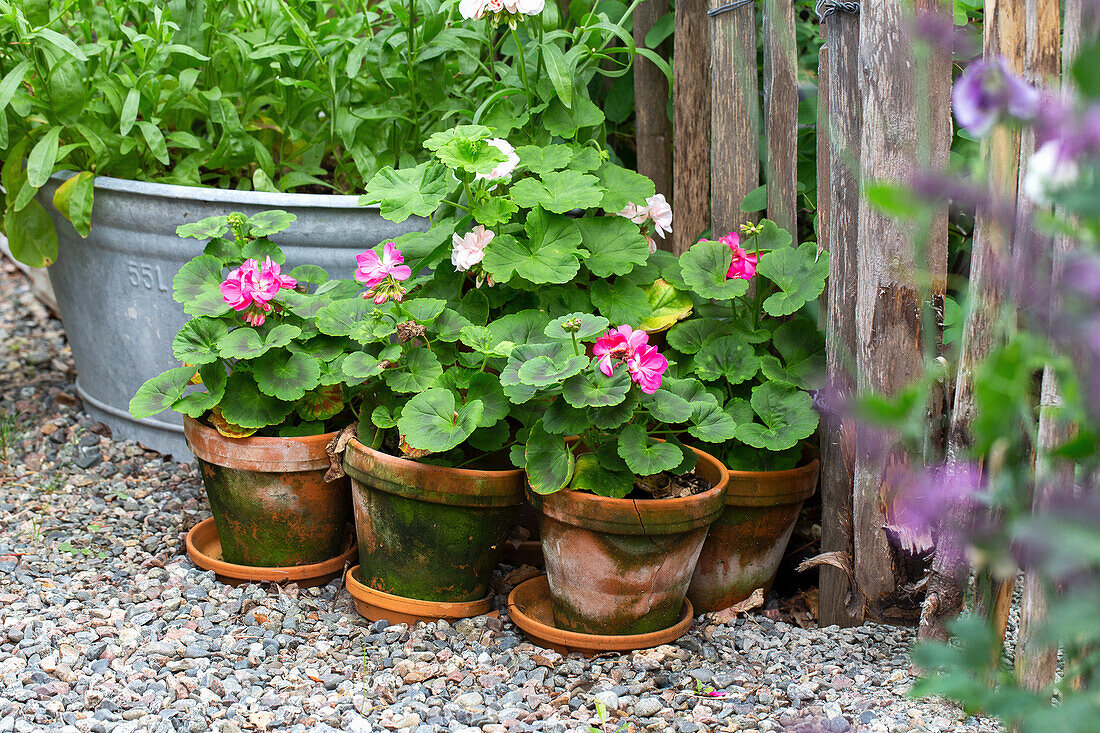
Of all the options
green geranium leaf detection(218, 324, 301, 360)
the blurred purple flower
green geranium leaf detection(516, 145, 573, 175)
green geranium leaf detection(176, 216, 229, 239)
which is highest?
the blurred purple flower

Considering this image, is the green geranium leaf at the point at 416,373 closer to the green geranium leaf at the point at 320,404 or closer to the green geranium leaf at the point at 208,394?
the green geranium leaf at the point at 320,404

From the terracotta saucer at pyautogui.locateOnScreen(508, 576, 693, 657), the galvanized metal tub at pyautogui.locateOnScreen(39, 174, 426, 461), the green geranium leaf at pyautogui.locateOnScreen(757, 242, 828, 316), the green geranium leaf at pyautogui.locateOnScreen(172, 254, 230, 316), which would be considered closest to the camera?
the terracotta saucer at pyautogui.locateOnScreen(508, 576, 693, 657)

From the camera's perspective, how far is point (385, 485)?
1659mm

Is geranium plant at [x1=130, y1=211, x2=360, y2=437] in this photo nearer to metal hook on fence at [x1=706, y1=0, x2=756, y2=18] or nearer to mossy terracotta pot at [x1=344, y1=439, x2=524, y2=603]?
mossy terracotta pot at [x1=344, y1=439, x2=524, y2=603]

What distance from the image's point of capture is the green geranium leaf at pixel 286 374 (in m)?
1.75

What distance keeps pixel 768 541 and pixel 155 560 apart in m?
1.22

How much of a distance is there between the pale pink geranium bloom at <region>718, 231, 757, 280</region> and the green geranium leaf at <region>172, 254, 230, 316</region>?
3.11 feet

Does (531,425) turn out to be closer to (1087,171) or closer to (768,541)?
(768,541)

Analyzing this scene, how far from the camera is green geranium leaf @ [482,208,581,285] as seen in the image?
1.72m

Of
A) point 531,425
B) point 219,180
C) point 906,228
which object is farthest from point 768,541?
point 219,180

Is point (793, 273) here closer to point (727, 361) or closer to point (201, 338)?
point (727, 361)

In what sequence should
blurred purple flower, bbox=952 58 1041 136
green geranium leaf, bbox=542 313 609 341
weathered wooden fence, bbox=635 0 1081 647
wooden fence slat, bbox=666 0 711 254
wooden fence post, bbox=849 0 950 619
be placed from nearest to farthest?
blurred purple flower, bbox=952 58 1041 136 < weathered wooden fence, bbox=635 0 1081 647 < wooden fence post, bbox=849 0 950 619 < green geranium leaf, bbox=542 313 609 341 < wooden fence slat, bbox=666 0 711 254

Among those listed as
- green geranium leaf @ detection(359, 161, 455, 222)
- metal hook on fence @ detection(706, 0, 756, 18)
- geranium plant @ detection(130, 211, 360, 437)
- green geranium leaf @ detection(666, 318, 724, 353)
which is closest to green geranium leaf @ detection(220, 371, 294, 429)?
geranium plant @ detection(130, 211, 360, 437)

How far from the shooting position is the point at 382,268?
1.76 m
